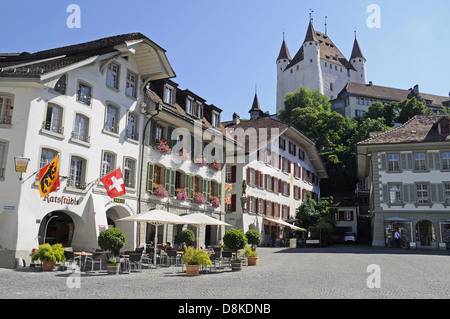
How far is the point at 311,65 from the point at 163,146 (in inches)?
3379

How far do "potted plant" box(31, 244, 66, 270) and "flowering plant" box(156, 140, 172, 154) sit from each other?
9158mm

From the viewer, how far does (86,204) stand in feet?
61.4

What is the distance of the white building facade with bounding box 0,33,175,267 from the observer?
642 inches

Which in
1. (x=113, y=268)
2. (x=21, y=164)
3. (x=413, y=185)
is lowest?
(x=113, y=268)

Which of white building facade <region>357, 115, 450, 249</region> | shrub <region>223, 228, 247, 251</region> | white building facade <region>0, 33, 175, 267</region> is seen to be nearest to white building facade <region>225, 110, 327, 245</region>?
white building facade <region>357, 115, 450, 249</region>

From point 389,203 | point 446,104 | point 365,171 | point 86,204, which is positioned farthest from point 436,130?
point 446,104

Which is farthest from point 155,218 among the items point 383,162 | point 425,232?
point 425,232

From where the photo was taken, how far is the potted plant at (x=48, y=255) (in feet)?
47.8

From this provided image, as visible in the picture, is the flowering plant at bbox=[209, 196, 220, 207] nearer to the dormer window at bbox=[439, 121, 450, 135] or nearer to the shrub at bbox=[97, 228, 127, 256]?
the shrub at bbox=[97, 228, 127, 256]

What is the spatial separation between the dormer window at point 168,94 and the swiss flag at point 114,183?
6.97 m

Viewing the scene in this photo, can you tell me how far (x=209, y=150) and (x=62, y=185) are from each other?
1228 centimetres

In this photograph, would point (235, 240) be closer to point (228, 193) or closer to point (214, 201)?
point (214, 201)

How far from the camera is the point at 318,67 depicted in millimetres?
103000

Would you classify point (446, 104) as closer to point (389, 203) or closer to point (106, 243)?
point (389, 203)
